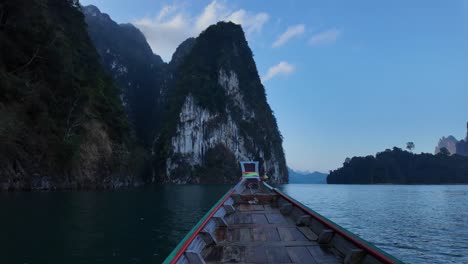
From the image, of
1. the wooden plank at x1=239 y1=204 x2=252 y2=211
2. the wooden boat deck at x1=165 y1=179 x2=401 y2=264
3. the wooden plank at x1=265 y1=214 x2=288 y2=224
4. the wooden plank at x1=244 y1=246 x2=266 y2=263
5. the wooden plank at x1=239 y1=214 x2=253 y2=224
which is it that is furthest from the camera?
the wooden plank at x1=239 y1=204 x2=252 y2=211

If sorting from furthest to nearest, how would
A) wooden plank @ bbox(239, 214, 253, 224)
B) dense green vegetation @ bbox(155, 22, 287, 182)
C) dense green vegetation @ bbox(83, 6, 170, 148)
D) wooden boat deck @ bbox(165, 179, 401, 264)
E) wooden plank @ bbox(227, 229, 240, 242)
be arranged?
dense green vegetation @ bbox(83, 6, 170, 148) → dense green vegetation @ bbox(155, 22, 287, 182) → wooden plank @ bbox(239, 214, 253, 224) → wooden plank @ bbox(227, 229, 240, 242) → wooden boat deck @ bbox(165, 179, 401, 264)

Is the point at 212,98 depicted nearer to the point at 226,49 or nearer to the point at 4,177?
the point at 226,49

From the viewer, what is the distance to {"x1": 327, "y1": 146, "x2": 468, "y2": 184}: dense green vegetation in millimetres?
160500

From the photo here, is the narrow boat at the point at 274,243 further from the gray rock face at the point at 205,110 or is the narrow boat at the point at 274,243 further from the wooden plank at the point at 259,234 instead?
the gray rock face at the point at 205,110

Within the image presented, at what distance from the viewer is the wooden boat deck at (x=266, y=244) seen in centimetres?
534

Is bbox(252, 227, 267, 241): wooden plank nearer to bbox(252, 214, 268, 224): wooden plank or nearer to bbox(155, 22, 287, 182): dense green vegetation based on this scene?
bbox(252, 214, 268, 224): wooden plank

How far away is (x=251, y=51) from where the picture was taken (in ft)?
622

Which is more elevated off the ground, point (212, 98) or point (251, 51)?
point (251, 51)

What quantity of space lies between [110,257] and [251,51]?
189 meters

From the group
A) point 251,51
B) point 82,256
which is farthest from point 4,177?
point 251,51

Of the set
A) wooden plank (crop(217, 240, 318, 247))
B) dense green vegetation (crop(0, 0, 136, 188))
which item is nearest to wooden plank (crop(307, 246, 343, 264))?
wooden plank (crop(217, 240, 318, 247))

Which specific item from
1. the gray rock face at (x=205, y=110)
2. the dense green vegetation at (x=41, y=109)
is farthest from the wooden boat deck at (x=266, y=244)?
the gray rock face at (x=205, y=110)

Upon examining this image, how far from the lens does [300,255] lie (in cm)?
556

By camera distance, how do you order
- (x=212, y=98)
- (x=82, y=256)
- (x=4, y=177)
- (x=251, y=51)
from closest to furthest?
1. (x=82, y=256)
2. (x=4, y=177)
3. (x=212, y=98)
4. (x=251, y=51)
